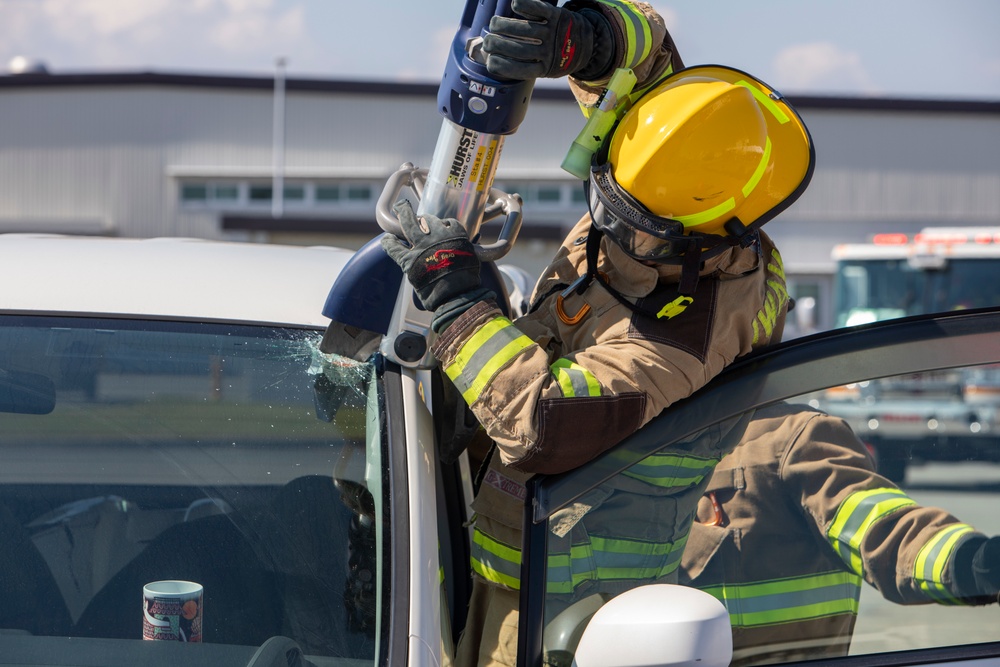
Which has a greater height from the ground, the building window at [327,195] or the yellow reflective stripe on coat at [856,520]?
the yellow reflective stripe on coat at [856,520]

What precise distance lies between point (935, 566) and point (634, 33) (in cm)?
102

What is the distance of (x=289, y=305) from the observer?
5.70 feet

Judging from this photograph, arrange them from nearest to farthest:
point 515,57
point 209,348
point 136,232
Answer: point 515,57, point 209,348, point 136,232

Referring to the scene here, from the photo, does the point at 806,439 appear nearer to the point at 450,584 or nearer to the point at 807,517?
the point at 807,517

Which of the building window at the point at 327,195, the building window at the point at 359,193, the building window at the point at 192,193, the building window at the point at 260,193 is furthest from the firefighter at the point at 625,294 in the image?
the building window at the point at 192,193

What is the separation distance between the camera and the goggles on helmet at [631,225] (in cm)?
157

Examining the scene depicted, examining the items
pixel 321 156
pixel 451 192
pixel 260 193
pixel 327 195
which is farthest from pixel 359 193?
pixel 451 192

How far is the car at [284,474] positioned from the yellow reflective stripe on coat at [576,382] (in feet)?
0.33

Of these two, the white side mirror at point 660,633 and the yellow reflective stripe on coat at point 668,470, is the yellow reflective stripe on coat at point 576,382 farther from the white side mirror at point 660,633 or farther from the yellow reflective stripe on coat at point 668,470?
the white side mirror at point 660,633

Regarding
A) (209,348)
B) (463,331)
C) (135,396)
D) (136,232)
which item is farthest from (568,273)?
(136,232)

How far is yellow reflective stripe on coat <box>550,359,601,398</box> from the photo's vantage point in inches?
58.3

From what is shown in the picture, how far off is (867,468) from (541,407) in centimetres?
61

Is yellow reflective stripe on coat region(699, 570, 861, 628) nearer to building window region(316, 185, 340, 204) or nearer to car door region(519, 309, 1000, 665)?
car door region(519, 309, 1000, 665)

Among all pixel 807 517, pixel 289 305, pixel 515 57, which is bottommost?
pixel 807 517
